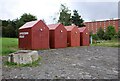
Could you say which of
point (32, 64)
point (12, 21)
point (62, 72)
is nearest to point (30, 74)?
point (62, 72)

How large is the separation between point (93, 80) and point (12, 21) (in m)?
48.3

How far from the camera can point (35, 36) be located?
18000 mm

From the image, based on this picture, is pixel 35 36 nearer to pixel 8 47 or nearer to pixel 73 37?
pixel 8 47

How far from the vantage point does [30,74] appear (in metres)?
8.67

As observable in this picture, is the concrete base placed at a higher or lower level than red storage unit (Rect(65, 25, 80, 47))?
lower

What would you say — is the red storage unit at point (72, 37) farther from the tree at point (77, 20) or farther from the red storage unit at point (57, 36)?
the tree at point (77, 20)

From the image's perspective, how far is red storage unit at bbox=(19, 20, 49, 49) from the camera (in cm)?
1783

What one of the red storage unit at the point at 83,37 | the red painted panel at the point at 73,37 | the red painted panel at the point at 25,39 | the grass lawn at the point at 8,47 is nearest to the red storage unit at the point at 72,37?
the red painted panel at the point at 73,37

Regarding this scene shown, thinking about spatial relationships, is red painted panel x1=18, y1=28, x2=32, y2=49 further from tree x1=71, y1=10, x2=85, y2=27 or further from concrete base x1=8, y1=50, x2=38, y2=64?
tree x1=71, y1=10, x2=85, y2=27

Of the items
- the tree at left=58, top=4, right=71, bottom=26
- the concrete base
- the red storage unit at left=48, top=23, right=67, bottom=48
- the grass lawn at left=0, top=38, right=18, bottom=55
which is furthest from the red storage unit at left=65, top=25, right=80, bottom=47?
the tree at left=58, top=4, right=71, bottom=26

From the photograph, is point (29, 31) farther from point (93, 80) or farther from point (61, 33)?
point (93, 80)

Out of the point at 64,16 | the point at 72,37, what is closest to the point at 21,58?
the point at 72,37

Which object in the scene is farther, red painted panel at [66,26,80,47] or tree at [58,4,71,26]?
tree at [58,4,71,26]

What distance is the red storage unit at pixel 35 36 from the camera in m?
17.8
